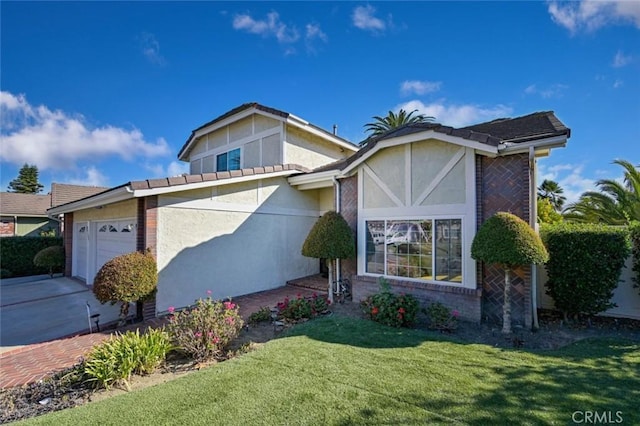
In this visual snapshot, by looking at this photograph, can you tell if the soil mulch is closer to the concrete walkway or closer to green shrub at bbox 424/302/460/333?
green shrub at bbox 424/302/460/333

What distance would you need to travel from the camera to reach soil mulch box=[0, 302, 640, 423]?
4.43 m

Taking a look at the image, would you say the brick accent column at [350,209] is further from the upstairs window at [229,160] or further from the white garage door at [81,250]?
the white garage door at [81,250]

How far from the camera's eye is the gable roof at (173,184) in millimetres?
8047

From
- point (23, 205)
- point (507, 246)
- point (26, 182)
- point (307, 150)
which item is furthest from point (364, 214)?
point (26, 182)

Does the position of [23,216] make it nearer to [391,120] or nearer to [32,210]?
[32,210]

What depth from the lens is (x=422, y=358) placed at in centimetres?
540

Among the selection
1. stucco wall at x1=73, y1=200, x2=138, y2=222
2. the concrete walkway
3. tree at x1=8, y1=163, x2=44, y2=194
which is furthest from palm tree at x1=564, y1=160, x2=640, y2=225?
tree at x1=8, y1=163, x2=44, y2=194

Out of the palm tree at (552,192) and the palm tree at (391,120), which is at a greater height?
the palm tree at (391,120)

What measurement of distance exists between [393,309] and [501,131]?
6259 mm

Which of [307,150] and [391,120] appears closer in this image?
[307,150]

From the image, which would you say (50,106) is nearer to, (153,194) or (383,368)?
(153,194)

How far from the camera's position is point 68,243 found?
15.9 meters

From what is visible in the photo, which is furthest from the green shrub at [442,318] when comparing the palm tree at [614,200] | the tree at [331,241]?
the palm tree at [614,200]

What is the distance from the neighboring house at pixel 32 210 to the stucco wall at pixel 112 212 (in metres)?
13.8
